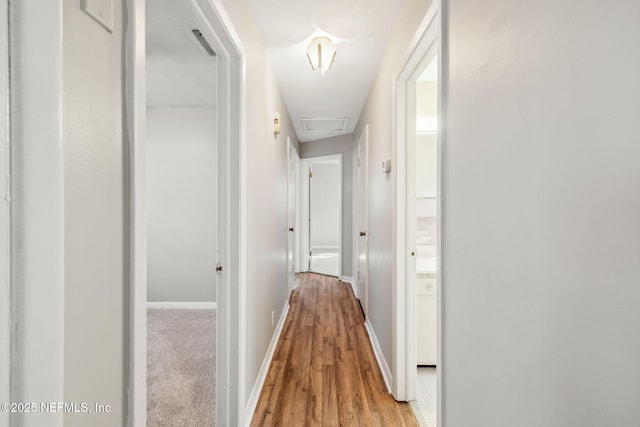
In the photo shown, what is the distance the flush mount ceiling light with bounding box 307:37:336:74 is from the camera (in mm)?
2096

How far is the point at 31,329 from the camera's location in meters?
0.44

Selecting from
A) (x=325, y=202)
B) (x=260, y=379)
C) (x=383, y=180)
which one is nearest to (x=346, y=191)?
(x=383, y=180)

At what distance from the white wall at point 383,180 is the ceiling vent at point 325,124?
40.8 inches

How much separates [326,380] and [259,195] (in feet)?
4.66

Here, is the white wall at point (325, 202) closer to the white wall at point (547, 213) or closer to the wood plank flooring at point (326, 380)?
the wood plank flooring at point (326, 380)

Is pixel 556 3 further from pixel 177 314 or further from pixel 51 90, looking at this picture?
pixel 177 314

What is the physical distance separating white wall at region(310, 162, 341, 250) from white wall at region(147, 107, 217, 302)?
4658 mm

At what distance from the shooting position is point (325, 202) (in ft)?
27.7

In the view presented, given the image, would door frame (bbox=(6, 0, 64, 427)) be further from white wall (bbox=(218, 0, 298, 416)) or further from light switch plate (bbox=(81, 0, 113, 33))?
white wall (bbox=(218, 0, 298, 416))

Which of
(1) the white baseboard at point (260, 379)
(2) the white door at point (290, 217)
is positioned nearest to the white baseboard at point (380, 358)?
(1) the white baseboard at point (260, 379)

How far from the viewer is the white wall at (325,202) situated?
832 centimetres

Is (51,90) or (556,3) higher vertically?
(556,3)

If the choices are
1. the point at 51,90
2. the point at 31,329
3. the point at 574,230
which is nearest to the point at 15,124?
the point at 51,90

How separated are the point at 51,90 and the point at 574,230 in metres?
0.92
